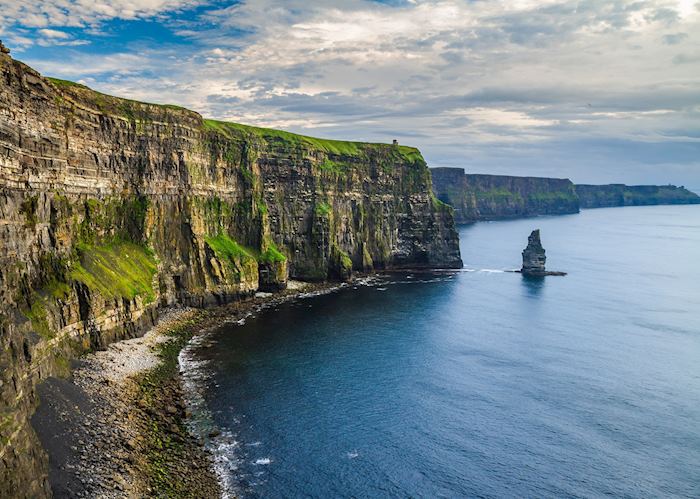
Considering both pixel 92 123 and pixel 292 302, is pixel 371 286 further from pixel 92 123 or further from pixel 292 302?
pixel 92 123

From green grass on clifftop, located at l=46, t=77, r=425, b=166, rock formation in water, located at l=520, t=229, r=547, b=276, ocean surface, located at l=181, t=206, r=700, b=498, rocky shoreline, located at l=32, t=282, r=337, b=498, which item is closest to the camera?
rocky shoreline, located at l=32, t=282, r=337, b=498

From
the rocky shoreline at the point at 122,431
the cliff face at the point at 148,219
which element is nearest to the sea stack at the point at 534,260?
the cliff face at the point at 148,219

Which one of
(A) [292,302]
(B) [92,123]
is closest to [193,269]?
(A) [292,302]

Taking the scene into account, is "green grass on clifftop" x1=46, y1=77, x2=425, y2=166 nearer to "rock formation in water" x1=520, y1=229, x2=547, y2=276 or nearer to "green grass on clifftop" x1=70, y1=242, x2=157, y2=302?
"green grass on clifftop" x1=70, y1=242, x2=157, y2=302

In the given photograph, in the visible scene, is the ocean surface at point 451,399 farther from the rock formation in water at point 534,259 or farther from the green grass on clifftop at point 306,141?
the green grass on clifftop at point 306,141

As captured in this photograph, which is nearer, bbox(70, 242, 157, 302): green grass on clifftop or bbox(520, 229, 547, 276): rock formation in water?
bbox(70, 242, 157, 302): green grass on clifftop

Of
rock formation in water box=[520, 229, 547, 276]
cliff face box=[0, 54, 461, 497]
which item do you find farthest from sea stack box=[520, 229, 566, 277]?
cliff face box=[0, 54, 461, 497]
